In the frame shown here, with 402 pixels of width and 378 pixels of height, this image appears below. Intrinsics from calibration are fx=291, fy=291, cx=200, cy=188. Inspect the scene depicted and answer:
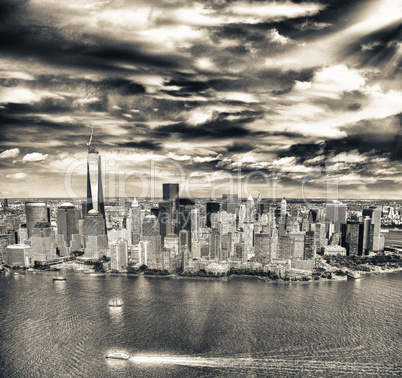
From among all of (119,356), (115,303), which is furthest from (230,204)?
(119,356)

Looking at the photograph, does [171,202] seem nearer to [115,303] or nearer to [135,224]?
[135,224]

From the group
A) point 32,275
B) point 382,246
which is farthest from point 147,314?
point 382,246

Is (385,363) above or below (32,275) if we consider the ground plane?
above

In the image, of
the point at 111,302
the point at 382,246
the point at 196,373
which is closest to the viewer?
the point at 196,373

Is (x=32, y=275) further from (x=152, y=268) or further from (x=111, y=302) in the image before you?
(x=111, y=302)

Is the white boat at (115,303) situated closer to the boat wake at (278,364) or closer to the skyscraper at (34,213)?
the boat wake at (278,364)

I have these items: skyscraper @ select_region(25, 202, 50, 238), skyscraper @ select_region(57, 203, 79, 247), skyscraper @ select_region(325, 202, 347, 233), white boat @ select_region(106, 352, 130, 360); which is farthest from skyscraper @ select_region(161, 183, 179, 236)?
white boat @ select_region(106, 352, 130, 360)
